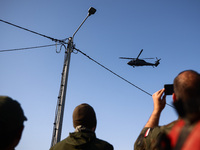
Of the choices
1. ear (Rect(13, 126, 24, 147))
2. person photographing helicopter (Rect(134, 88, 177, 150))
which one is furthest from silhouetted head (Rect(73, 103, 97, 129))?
ear (Rect(13, 126, 24, 147))

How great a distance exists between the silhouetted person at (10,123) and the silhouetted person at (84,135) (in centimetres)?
118

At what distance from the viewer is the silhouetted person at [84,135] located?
2623 millimetres

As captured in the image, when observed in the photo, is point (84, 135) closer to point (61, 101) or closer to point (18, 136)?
point (18, 136)

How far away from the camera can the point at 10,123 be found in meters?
1.49

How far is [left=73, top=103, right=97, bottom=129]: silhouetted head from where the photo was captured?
109 inches

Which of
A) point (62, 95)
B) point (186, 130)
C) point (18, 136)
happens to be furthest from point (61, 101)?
point (186, 130)

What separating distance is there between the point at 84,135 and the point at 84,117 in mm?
254

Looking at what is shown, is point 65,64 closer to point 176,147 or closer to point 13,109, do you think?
point 13,109

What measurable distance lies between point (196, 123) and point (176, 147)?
0.33 ft

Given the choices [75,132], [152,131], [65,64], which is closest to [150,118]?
[152,131]

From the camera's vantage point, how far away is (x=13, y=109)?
152 cm

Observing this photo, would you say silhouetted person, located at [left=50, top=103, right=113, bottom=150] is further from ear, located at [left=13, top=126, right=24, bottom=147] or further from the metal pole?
the metal pole

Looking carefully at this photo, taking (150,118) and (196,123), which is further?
(150,118)

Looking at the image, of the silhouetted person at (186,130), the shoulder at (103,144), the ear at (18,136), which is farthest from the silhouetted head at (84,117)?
the silhouetted person at (186,130)
